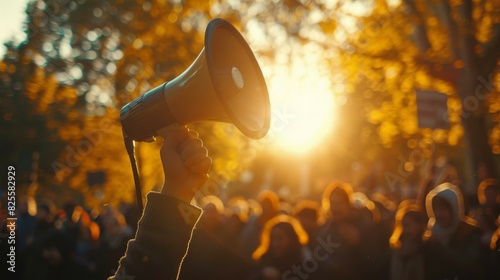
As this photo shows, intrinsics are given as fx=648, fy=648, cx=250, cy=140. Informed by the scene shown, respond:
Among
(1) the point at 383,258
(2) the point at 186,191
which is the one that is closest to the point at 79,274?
(1) the point at 383,258

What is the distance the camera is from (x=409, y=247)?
5.00m

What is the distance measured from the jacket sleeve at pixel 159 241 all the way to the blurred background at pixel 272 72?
2234 mm

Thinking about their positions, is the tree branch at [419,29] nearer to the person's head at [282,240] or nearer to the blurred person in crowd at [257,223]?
the blurred person in crowd at [257,223]

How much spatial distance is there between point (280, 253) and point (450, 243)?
1.30 m

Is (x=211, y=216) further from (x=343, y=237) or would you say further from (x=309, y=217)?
(x=343, y=237)

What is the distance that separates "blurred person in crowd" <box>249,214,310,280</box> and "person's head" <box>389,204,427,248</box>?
777mm

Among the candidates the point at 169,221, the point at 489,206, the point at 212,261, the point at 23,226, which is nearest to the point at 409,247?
the point at 489,206

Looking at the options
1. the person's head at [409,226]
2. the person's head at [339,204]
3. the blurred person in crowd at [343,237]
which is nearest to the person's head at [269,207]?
the blurred person in crowd at [343,237]

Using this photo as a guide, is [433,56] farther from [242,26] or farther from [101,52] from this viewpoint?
[101,52]

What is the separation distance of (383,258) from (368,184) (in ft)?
36.4

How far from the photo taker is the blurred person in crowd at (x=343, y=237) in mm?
5043

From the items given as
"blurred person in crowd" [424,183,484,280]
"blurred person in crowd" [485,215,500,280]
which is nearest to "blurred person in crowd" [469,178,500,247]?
"blurred person in crowd" [424,183,484,280]

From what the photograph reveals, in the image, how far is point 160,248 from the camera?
161cm

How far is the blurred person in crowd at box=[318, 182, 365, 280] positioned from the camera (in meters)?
5.04
